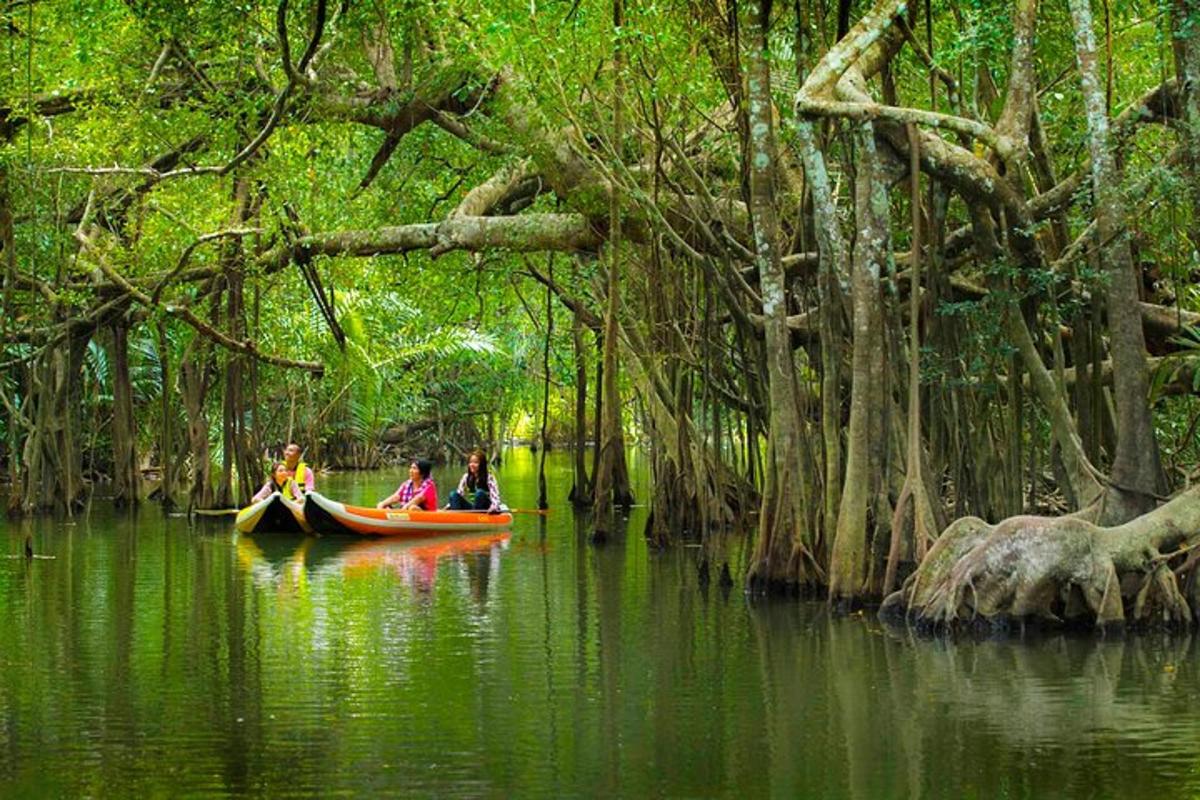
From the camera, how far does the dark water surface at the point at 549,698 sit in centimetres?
762

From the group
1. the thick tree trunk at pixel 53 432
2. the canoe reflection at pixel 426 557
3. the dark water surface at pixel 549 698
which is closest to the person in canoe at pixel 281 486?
the canoe reflection at pixel 426 557

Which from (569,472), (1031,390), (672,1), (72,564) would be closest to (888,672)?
(1031,390)

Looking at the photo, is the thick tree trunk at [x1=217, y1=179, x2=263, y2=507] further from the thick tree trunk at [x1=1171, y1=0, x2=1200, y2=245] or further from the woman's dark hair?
the thick tree trunk at [x1=1171, y1=0, x2=1200, y2=245]

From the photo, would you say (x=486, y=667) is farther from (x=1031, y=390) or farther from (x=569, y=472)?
(x=569, y=472)

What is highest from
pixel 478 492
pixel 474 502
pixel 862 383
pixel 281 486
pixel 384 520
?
pixel 862 383

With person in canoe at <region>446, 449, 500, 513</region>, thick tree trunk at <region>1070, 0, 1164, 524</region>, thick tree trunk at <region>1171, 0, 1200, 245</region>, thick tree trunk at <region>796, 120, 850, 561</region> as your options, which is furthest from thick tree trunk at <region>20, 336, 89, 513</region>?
thick tree trunk at <region>1171, 0, 1200, 245</region>

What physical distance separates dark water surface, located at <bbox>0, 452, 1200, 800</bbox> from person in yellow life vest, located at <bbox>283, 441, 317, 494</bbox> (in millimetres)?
5527

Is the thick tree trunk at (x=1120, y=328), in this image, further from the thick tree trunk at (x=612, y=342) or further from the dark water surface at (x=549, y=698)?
the thick tree trunk at (x=612, y=342)

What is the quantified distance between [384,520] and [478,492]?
4.77 ft

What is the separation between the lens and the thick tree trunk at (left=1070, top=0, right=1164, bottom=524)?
1135 centimetres

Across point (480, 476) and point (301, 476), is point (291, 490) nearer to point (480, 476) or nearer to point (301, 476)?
point (301, 476)

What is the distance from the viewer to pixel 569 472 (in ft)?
119

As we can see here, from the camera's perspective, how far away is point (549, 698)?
9.56 meters

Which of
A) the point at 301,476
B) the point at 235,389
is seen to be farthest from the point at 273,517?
the point at 235,389
